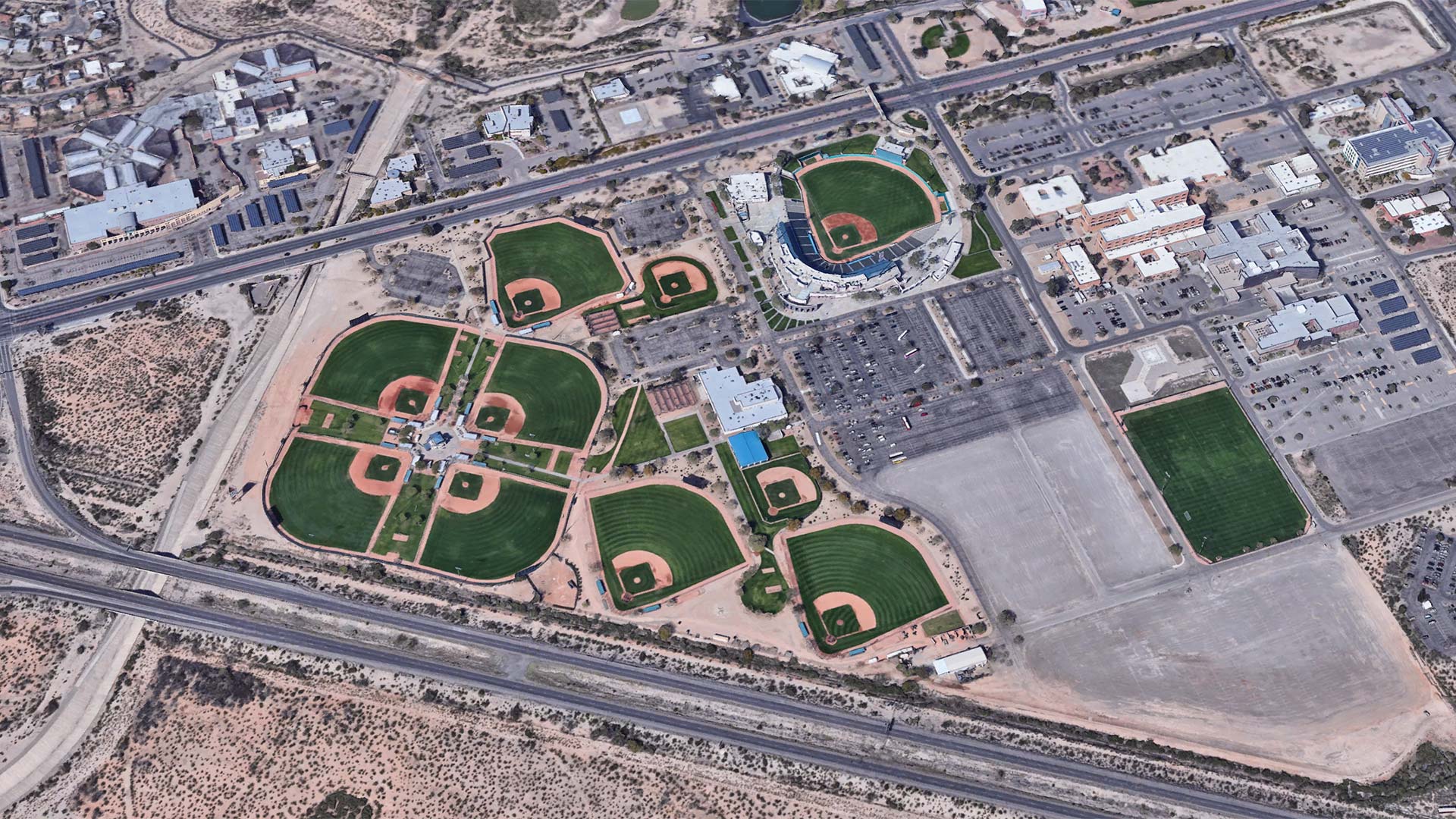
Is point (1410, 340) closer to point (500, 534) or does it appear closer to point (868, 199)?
point (868, 199)

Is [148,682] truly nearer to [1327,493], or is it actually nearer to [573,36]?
[573,36]

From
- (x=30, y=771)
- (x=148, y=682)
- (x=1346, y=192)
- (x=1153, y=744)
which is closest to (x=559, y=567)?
(x=148, y=682)

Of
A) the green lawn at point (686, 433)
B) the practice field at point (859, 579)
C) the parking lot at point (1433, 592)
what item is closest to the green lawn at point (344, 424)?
the green lawn at point (686, 433)

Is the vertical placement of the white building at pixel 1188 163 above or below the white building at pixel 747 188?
below

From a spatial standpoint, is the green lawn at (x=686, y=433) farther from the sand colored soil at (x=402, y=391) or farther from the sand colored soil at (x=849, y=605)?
the sand colored soil at (x=402, y=391)

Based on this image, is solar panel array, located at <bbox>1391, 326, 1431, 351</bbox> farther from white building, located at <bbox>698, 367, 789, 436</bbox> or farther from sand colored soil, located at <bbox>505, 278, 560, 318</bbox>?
sand colored soil, located at <bbox>505, 278, 560, 318</bbox>

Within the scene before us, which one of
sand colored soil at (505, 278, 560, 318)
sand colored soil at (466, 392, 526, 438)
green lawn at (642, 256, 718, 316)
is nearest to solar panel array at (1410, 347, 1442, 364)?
green lawn at (642, 256, 718, 316)

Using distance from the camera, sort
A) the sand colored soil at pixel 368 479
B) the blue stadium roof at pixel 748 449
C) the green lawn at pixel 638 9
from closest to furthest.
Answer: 1. the sand colored soil at pixel 368 479
2. the blue stadium roof at pixel 748 449
3. the green lawn at pixel 638 9
